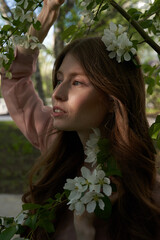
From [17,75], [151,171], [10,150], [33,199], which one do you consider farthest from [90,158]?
[10,150]

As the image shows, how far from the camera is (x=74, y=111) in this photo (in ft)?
4.14

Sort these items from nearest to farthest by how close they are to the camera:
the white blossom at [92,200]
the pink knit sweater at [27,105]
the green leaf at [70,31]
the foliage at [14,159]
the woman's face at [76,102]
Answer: the white blossom at [92,200], the green leaf at [70,31], the woman's face at [76,102], the pink knit sweater at [27,105], the foliage at [14,159]

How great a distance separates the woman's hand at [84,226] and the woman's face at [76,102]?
310mm

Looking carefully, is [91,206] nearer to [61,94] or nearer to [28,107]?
[61,94]

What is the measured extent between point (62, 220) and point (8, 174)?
501cm

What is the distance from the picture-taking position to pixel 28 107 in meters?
1.72

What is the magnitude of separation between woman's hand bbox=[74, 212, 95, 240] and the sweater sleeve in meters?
0.57

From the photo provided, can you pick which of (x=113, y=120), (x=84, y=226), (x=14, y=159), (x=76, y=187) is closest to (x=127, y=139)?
(x=113, y=120)

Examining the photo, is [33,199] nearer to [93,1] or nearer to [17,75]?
[17,75]

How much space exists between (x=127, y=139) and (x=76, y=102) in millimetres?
232

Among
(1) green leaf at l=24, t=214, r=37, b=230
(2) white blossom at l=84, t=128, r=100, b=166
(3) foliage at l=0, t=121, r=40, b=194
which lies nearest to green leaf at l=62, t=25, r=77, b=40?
(2) white blossom at l=84, t=128, r=100, b=166

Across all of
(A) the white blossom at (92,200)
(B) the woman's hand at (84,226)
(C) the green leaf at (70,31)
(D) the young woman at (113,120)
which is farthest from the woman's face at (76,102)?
(A) the white blossom at (92,200)

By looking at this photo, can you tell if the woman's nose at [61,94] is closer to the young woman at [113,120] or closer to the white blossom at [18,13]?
the young woman at [113,120]

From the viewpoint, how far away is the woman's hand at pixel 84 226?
3.81 ft
